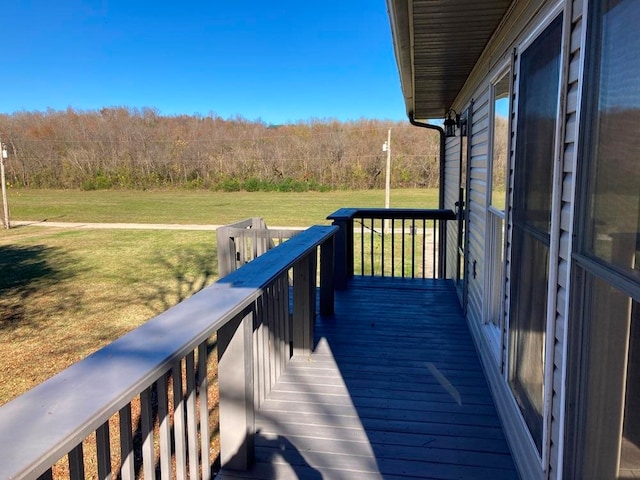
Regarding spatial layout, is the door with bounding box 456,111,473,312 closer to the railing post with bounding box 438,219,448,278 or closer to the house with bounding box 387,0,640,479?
the house with bounding box 387,0,640,479

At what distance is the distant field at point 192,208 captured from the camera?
15.6m

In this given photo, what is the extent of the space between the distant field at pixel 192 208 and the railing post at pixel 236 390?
11.3 m

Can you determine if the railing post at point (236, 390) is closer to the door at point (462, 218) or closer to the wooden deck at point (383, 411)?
the wooden deck at point (383, 411)

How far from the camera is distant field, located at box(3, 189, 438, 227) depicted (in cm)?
1564

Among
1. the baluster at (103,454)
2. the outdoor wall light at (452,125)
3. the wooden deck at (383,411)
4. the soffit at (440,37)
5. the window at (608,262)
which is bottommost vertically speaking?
the wooden deck at (383,411)

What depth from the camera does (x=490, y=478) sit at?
1.89 meters

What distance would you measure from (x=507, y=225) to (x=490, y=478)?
1134mm

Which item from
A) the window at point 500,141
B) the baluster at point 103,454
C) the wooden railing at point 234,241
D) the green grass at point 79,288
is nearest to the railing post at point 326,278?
the wooden railing at point 234,241

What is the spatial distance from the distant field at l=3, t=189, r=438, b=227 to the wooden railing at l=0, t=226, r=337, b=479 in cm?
1099

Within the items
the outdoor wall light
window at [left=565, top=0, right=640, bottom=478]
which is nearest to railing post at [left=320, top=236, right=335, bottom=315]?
the outdoor wall light

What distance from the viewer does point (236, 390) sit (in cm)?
185

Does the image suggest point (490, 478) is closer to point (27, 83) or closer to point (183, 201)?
point (183, 201)

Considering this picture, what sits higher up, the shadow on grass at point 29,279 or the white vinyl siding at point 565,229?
the white vinyl siding at point 565,229

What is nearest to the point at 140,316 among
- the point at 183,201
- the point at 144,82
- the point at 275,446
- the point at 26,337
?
the point at 26,337
